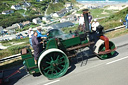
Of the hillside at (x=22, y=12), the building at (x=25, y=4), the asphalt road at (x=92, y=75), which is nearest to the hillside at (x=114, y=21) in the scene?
the asphalt road at (x=92, y=75)

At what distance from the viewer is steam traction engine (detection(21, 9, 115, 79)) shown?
5547 mm

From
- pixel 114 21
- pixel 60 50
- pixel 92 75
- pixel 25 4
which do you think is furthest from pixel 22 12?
pixel 92 75

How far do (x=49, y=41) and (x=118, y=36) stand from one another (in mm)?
6379

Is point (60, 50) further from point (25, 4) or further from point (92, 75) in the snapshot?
point (25, 4)

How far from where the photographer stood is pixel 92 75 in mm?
5578

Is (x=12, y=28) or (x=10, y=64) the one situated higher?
(x=12, y=28)

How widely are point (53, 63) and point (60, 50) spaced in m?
0.60

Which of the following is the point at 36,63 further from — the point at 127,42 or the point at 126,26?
the point at 126,26

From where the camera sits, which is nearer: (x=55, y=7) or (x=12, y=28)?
(x=12, y=28)

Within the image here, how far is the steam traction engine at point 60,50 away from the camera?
5547 mm

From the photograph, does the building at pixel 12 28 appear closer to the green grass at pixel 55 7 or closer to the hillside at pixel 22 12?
the hillside at pixel 22 12

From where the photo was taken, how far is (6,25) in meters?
84.5

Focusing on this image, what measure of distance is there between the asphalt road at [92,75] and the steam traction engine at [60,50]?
0.34m

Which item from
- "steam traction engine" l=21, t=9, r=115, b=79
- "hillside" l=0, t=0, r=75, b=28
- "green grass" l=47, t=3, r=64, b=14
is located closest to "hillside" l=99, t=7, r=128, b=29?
"steam traction engine" l=21, t=9, r=115, b=79
